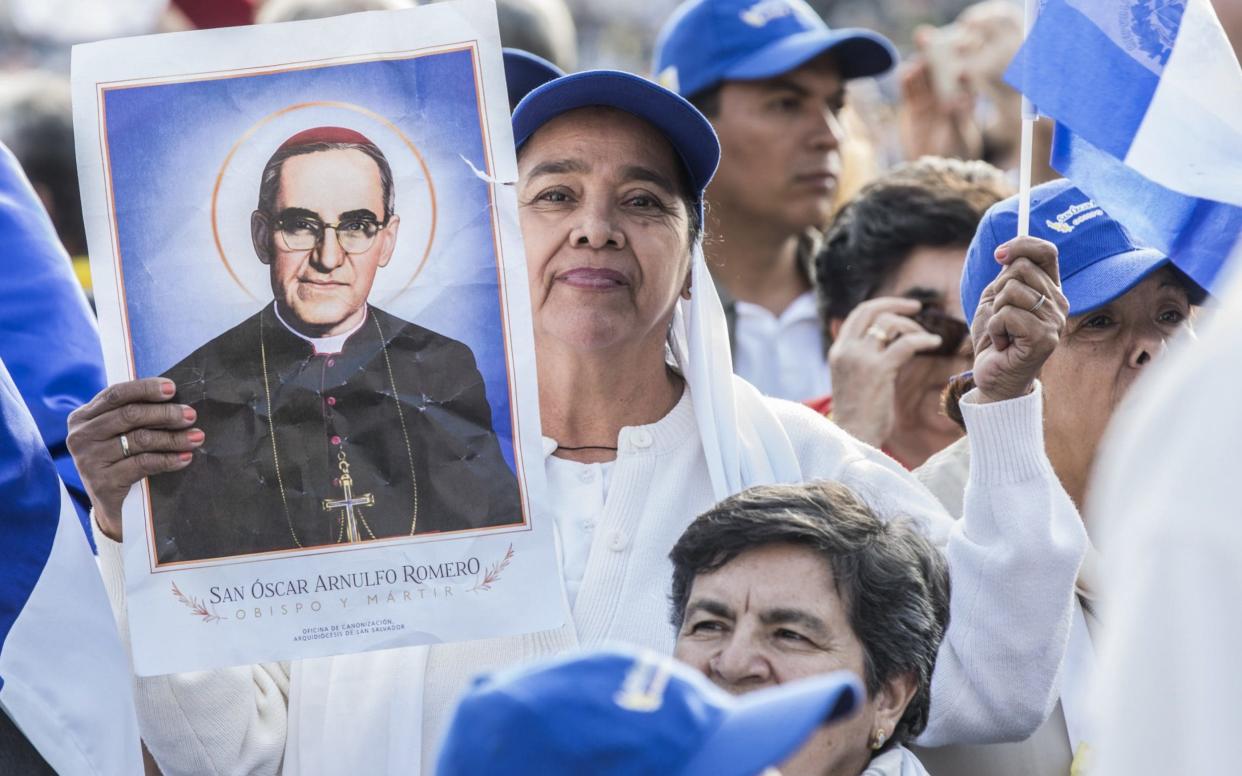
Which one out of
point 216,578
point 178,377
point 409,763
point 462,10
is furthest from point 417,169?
point 409,763

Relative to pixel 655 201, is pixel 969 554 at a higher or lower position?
lower

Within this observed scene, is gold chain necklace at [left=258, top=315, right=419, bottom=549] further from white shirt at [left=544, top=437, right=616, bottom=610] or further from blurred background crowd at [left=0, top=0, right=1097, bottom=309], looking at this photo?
blurred background crowd at [left=0, top=0, right=1097, bottom=309]

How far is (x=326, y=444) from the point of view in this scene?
2.63 m

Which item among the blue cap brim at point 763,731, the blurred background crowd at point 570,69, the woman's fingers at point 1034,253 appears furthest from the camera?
the blurred background crowd at point 570,69

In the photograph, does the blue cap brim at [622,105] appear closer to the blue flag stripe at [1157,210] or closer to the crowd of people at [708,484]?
the crowd of people at [708,484]

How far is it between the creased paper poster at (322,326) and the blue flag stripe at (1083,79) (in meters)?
0.83

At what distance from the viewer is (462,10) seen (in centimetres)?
264

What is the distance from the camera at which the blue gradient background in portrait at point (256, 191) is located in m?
2.63

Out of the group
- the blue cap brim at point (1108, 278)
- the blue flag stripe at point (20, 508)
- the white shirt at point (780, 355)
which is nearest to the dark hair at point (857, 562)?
the blue cap brim at point (1108, 278)

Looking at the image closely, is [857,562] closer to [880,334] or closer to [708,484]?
[708,484]

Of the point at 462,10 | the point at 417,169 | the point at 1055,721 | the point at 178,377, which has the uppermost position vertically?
the point at 462,10

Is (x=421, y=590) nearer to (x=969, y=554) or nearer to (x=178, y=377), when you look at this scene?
(x=178, y=377)

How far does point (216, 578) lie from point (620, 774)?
112 centimetres

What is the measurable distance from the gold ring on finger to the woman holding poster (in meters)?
0.91
